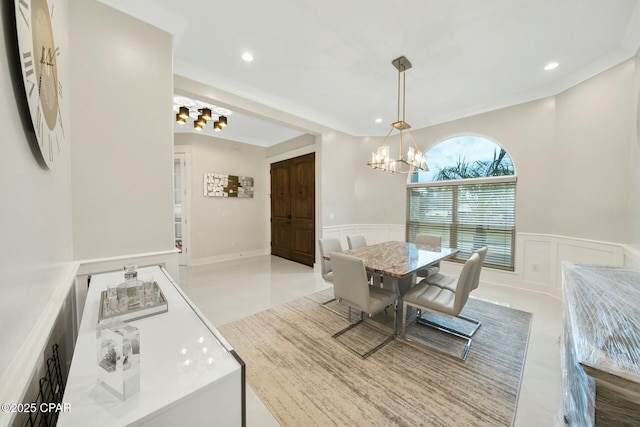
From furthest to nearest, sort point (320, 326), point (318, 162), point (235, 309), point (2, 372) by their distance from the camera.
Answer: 1. point (318, 162)
2. point (235, 309)
3. point (320, 326)
4. point (2, 372)

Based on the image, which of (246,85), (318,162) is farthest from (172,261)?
(318,162)

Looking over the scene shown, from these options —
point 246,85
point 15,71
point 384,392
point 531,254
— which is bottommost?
point 384,392

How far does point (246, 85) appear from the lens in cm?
326

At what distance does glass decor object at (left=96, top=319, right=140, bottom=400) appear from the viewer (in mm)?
663

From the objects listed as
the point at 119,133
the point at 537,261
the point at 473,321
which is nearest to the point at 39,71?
the point at 119,133

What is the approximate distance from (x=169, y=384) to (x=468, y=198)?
466 cm

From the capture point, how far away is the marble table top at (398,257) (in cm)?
211

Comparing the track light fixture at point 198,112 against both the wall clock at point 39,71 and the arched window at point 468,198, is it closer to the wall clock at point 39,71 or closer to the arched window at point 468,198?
the wall clock at point 39,71

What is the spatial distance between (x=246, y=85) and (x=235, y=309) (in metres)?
3.05

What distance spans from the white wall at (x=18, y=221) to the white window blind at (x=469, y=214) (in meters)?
4.87

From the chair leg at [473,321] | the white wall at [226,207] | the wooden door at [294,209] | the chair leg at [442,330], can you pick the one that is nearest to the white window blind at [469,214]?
the chair leg at [473,321]

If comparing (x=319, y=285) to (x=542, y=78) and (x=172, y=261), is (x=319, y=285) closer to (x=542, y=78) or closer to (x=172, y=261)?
(x=172, y=261)

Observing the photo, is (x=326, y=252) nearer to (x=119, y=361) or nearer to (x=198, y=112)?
(x=119, y=361)

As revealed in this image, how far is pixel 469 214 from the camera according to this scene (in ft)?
13.5
